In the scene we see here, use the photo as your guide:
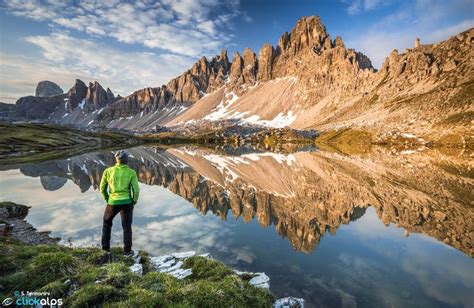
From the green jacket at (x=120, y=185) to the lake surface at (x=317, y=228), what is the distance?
518 cm

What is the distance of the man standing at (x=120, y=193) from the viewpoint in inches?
593

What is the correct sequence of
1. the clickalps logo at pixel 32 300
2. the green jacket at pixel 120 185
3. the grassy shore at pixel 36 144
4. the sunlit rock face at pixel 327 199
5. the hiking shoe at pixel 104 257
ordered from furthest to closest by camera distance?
the grassy shore at pixel 36 144 → the sunlit rock face at pixel 327 199 → the green jacket at pixel 120 185 → the hiking shoe at pixel 104 257 → the clickalps logo at pixel 32 300

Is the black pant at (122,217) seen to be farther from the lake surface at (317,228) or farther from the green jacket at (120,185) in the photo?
the lake surface at (317,228)

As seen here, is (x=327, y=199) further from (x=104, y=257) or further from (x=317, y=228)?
(x=104, y=257)

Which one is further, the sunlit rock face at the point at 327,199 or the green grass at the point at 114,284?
the sunlit rock face at the point at 327,199

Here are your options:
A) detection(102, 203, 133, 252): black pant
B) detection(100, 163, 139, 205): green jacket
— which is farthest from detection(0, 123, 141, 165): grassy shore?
detection(100, 163, 139, 205): green jacket

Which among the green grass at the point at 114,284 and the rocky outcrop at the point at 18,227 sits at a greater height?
the green grass at the point at 114,284

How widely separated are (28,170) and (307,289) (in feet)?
212

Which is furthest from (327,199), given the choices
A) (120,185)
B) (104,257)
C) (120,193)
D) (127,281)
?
(127,281)

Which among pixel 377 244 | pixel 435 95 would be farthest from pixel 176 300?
pixel 435 95

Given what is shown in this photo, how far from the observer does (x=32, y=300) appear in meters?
8.88

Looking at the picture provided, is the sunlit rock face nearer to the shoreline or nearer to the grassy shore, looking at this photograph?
the shoreline

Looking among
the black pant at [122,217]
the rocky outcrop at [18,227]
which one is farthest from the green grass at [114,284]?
the rocky outcrop at [18,227]

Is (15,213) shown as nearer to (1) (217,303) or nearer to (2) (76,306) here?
(2) (76,306)
